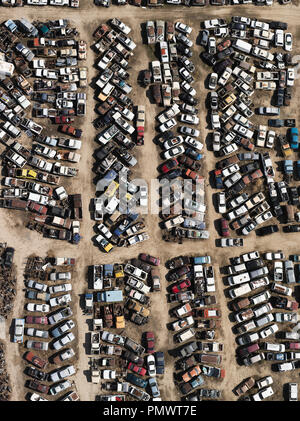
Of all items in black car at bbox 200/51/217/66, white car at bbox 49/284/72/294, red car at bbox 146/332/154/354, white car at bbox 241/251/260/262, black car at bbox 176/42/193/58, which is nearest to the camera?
red car at bbox 146/332/154/354

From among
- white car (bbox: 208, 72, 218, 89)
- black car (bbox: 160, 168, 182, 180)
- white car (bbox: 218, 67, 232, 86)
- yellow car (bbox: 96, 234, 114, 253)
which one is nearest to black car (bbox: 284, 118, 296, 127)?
white car (bbox: 218, 67, 232, 86)

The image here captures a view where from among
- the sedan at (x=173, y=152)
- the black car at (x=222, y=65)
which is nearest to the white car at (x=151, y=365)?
the sedan at (x=173, y=152)

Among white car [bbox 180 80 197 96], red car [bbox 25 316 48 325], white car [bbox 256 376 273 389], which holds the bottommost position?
white car [bbox 256 376 273 389]

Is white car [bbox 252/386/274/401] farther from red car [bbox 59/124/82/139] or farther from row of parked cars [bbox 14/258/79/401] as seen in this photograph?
red car [bbox 59/124/82/139]

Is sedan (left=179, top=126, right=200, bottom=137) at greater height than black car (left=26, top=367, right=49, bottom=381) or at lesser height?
greater

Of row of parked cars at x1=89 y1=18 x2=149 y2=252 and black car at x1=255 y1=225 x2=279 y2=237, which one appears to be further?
black car at x1=255 y1=225 x2=279 y2=237

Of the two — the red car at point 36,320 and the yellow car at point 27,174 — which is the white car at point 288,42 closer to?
the yellow car at point 27,174

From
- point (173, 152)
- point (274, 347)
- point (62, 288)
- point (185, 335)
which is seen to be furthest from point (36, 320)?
point (274, 347)

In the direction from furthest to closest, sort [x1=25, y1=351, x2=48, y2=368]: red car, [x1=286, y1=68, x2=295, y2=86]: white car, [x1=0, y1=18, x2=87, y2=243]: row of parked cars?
[x1=286, y1=68, x2=295, y2=86]: white car → [x1=0, y1=18, x2=87, y2=243]: row of parked cars → [x1=25, y1=351, x2=48, y2=368]: red car
